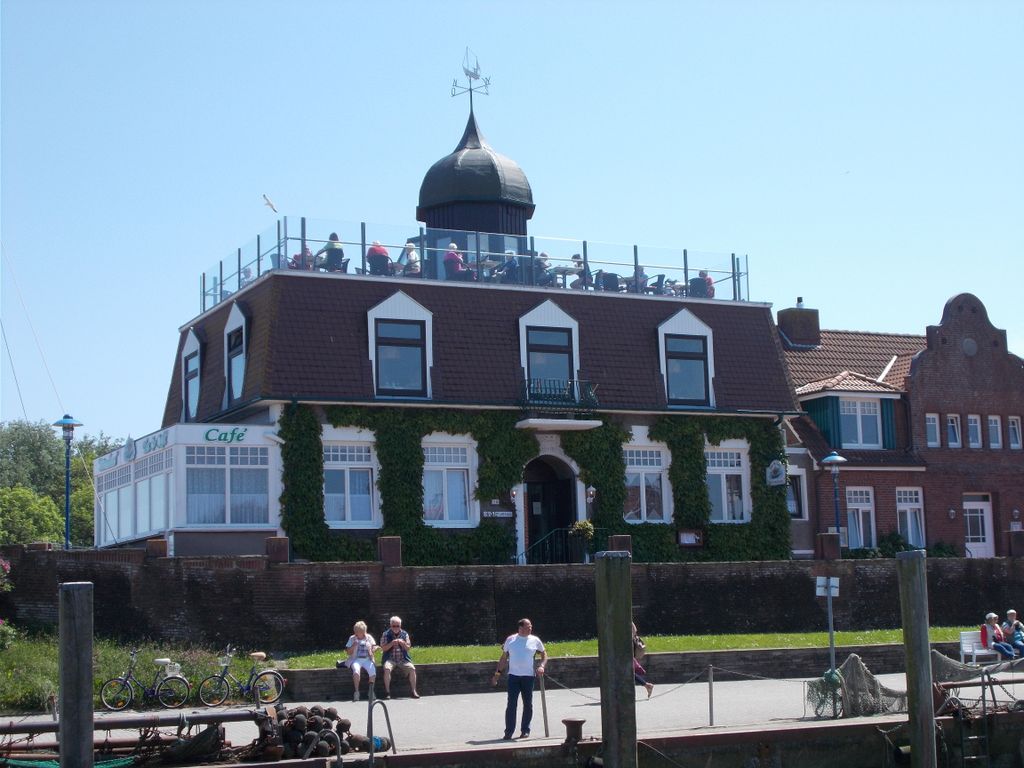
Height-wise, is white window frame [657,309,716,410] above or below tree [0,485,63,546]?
above

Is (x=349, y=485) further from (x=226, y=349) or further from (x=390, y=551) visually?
(x=226, y=349)

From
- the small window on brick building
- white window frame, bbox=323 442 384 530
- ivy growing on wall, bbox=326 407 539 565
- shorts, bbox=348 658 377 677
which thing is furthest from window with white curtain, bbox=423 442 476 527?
the small window on brick building

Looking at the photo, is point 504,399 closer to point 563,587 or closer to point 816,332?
point 563,587

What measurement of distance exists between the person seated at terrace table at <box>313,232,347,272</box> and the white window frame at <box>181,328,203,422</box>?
570cm

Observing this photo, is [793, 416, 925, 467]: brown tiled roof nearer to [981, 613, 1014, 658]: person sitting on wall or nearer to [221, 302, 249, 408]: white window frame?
[981, 613, 1014, 658]: person sitting on wall

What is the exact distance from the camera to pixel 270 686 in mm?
26031

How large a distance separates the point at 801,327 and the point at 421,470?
18.1 metres

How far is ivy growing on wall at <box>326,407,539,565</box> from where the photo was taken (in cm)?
3806

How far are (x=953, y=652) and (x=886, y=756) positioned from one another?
1101 cm

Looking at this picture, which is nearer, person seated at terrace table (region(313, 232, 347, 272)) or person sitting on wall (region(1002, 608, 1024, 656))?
person sitting on wall (region(1002, 608, 1024, 656))

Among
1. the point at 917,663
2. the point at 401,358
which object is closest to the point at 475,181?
the point at 401,358

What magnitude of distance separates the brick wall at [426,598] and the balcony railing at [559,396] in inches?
235

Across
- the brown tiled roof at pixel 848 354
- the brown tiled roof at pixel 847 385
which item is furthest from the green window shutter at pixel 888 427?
the brown tiled roof at pixel 848 354

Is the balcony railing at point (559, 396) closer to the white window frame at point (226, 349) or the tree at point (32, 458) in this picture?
the white window frame at point (226, 349)
